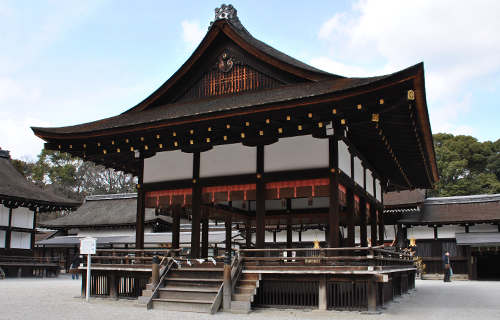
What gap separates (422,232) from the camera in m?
27.8

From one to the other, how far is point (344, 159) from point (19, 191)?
20.9 m

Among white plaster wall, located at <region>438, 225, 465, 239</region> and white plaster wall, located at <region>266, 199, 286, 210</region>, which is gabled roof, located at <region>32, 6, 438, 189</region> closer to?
white plaster wall, located at <region>266, 199, 286, 210</region>

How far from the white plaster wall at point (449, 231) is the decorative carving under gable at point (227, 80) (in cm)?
1867

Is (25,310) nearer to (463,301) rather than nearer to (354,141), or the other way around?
(354,141)

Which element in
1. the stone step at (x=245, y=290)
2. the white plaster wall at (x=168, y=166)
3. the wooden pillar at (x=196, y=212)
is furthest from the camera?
the white plaster wall at (x=168, y=166)

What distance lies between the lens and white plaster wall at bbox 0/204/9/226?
2545 centimetres

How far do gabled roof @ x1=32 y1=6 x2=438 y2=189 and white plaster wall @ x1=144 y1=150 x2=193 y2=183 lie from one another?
0.79 feet

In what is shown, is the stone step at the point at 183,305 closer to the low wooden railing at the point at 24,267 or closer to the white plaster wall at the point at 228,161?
the white plaster wall at the point at 228,161

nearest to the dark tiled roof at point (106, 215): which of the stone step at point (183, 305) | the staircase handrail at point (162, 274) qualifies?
the staircase handrail at point (162, 274)

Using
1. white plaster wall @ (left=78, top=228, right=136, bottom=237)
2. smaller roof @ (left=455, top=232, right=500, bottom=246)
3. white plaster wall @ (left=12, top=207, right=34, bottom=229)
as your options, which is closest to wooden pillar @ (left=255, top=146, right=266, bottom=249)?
smaller roof @ (left=455, top=232, right=500, bottom=246)

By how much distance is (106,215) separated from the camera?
33.8 m

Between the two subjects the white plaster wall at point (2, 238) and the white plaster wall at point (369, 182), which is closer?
the white plaster wall at point (369, 182)

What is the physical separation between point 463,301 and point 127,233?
2425 centimetres

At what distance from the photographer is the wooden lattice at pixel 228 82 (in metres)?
14.0
